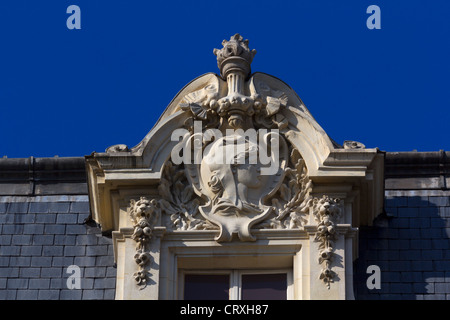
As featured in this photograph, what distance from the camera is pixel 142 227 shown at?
898 inches

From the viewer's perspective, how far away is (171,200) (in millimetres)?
23297

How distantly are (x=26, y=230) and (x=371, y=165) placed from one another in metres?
5.84

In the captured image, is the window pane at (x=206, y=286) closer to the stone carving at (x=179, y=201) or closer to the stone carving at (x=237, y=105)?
the stone carving at (x=179, y=201)

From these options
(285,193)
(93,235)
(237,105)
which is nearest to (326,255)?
(285,193)

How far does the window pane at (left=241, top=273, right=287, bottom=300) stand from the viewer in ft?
74.8

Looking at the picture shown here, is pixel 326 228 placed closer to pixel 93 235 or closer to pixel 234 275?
pixel 234 275

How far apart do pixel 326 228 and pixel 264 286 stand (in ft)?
4.34

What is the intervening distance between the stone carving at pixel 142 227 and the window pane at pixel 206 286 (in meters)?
0.88

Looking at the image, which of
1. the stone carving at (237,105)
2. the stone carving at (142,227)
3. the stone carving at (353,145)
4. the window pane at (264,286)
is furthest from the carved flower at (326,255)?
the stone carving at (142,227)

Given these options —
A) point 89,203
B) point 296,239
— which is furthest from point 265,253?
point 89,203

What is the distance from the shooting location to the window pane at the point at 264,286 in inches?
898

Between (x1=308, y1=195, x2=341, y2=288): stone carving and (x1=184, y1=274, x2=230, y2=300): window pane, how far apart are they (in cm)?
157

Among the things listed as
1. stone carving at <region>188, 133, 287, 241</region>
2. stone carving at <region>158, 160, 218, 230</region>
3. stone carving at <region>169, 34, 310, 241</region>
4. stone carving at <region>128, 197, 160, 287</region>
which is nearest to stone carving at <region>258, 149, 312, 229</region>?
stone carving at <region>169, 34, 310, 241</region>

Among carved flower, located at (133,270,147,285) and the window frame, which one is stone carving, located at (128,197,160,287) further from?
the window frame
